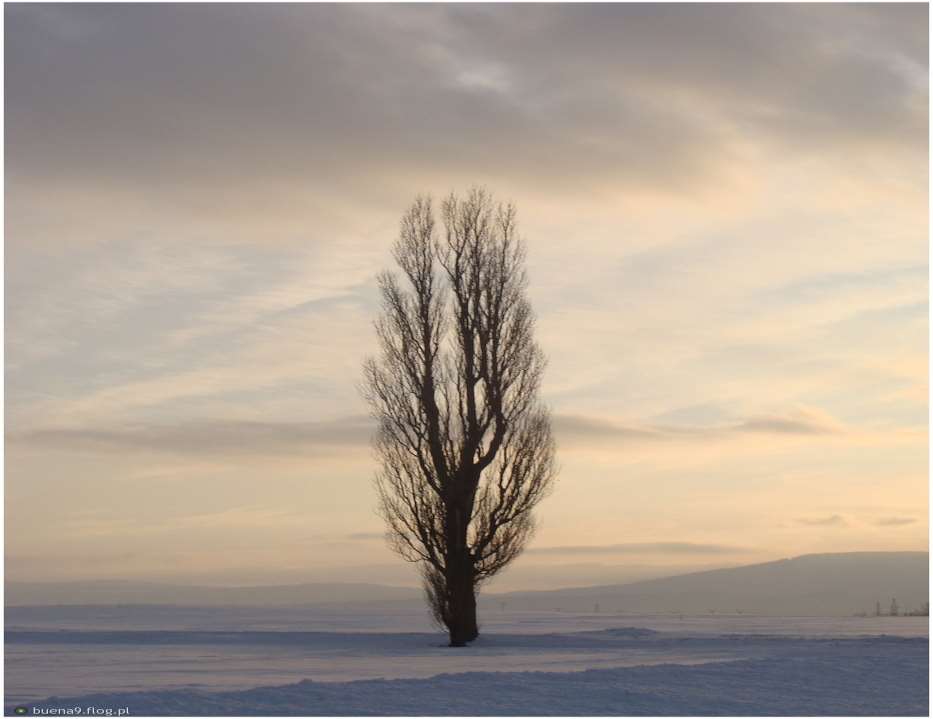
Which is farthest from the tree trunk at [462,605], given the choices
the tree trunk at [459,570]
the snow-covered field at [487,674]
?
the snow-covered field at [487,674]

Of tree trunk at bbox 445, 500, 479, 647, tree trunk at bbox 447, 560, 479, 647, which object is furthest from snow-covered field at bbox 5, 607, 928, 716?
tree trunk at bbox 445, 500, 479, 647

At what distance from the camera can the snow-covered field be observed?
13211 mm

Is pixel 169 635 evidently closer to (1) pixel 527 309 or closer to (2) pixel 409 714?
(1) pixel 527 309

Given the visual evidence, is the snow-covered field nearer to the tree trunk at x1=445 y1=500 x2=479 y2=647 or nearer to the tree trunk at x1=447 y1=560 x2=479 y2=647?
the tree trunk at x1=447 y1=560 x2=479 y2=647

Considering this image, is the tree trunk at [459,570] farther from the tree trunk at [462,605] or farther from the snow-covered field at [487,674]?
the snow-covered field at [487,674]

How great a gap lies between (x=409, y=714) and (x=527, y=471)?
14.5m

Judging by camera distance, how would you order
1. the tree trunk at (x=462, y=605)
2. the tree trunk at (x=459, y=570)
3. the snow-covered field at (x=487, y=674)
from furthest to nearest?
the tree trunk at (x=459, y=570) → the tree trunk at (x=462, y=605) → the snow-covered field at (x=487, y=674)

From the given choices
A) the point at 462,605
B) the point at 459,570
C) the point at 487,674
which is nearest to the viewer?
the point at 487,674

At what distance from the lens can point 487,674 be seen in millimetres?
15359

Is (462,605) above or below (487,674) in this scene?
above

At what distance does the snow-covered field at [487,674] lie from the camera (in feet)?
43.3

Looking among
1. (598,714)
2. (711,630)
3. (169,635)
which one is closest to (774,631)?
(711,630)

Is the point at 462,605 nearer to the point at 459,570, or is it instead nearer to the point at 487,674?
the point at 459,570

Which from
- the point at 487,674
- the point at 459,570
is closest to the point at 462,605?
the point at 459,570
